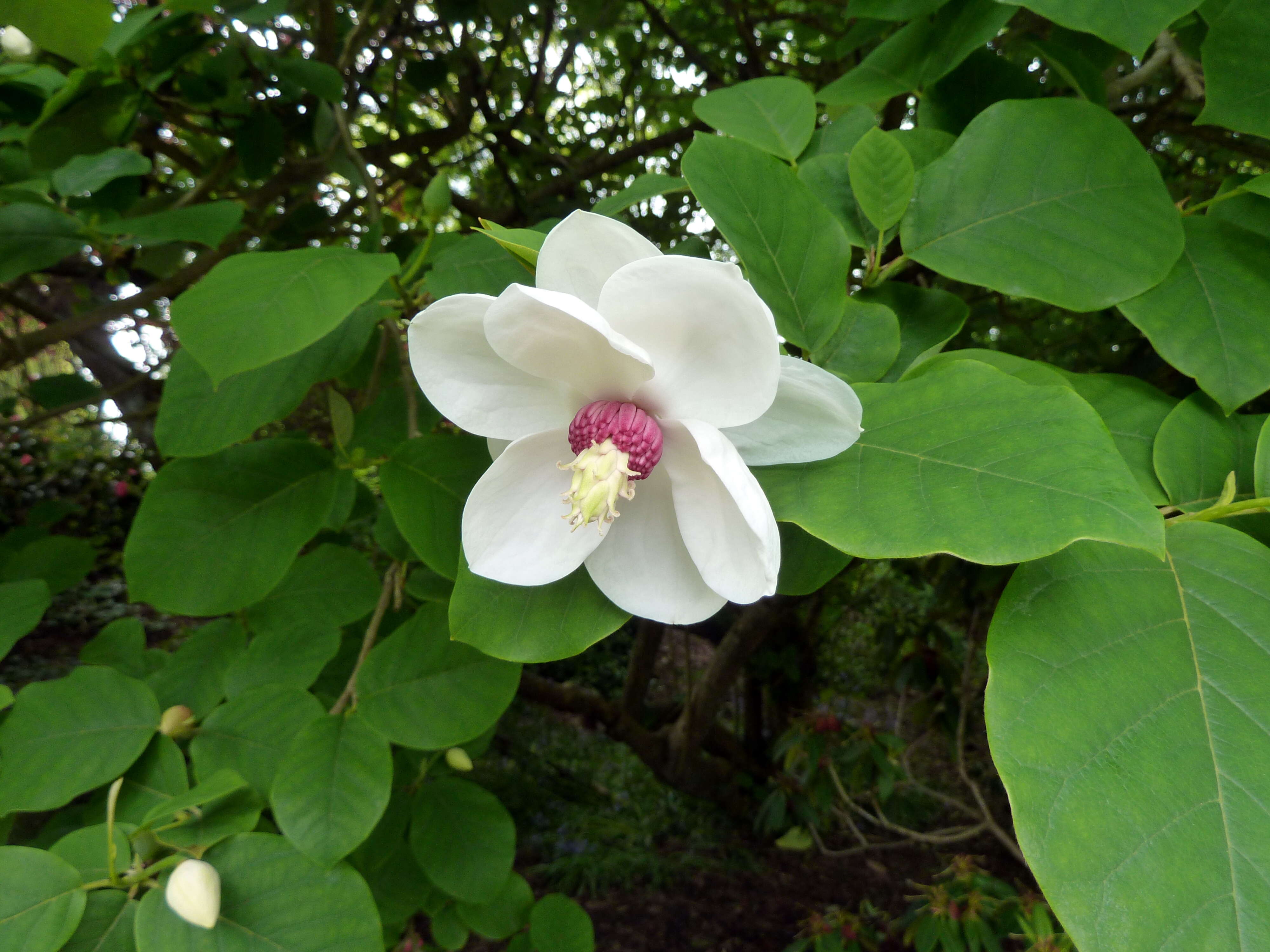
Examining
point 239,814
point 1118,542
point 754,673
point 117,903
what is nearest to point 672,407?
point 1118,542

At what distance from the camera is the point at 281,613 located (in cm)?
132

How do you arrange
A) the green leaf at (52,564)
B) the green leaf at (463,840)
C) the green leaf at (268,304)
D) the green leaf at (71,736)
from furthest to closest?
the green leaf at (52,564)
the green leaf at (463,840)
the green leaf at (71,736)
the green leaf at (268,304)

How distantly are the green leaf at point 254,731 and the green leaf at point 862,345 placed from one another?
89 centimetres

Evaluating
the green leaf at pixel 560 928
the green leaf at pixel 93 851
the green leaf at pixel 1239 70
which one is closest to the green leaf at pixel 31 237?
the green leaf at pixel 93 851

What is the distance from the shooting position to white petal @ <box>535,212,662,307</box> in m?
0.56

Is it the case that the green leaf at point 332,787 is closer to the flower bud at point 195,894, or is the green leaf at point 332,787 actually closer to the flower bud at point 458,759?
the flower bud at point 195,894

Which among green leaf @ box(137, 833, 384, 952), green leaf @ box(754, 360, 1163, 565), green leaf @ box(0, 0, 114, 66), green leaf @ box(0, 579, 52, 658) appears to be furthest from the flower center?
green leaf @ box(0, 0, 114, 66)

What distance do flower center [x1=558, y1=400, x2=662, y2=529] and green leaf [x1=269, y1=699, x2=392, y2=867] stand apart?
1.97 ft

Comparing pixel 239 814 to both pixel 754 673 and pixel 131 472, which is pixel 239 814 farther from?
pixel 131 472

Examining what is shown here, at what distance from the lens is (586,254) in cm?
58

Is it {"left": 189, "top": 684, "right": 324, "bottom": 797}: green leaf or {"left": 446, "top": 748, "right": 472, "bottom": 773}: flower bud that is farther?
{"left": 446, "top": 748, "right": 472, "bottom": 773}: flower bud

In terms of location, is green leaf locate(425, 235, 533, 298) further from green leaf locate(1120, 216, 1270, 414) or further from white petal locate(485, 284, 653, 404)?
green leaf locate(1120, 216, 1270, 414)

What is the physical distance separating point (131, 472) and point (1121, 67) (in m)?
8.25

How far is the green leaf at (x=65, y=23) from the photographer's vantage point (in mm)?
1152
